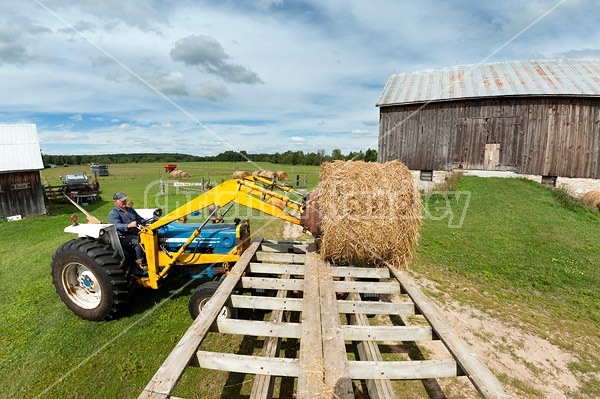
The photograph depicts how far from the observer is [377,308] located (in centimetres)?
→ 396

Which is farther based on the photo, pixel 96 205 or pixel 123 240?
pixel 96 205

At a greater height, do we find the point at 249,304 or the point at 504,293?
the point at 249,304

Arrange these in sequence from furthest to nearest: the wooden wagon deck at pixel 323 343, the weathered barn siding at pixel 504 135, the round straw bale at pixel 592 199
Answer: the weathered barn siding at pixel 504 135
the round straw bale at pixel 592 199
the wooden wagon deck at pixel 323 343

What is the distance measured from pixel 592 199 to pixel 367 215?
1586 centimetres

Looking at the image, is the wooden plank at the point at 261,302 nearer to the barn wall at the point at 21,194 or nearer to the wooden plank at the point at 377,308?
the wooden plank at the point at 377,308

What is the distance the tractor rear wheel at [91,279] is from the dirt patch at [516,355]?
4.94 meters

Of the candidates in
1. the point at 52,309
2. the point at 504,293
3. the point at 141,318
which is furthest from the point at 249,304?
the point at 504,293

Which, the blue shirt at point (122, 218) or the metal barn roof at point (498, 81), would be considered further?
the metal barn roof at point (498, 81)

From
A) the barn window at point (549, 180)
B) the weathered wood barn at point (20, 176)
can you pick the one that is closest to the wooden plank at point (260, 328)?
the weathered wood barn at point (20, 176)

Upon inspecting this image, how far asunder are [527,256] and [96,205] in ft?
69.3

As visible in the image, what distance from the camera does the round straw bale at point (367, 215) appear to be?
490 cm

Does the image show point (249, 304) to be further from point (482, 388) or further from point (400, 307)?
point (482, 388)

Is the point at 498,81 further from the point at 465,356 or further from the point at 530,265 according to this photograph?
the point at 465,356

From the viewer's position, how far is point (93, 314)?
516 cm
